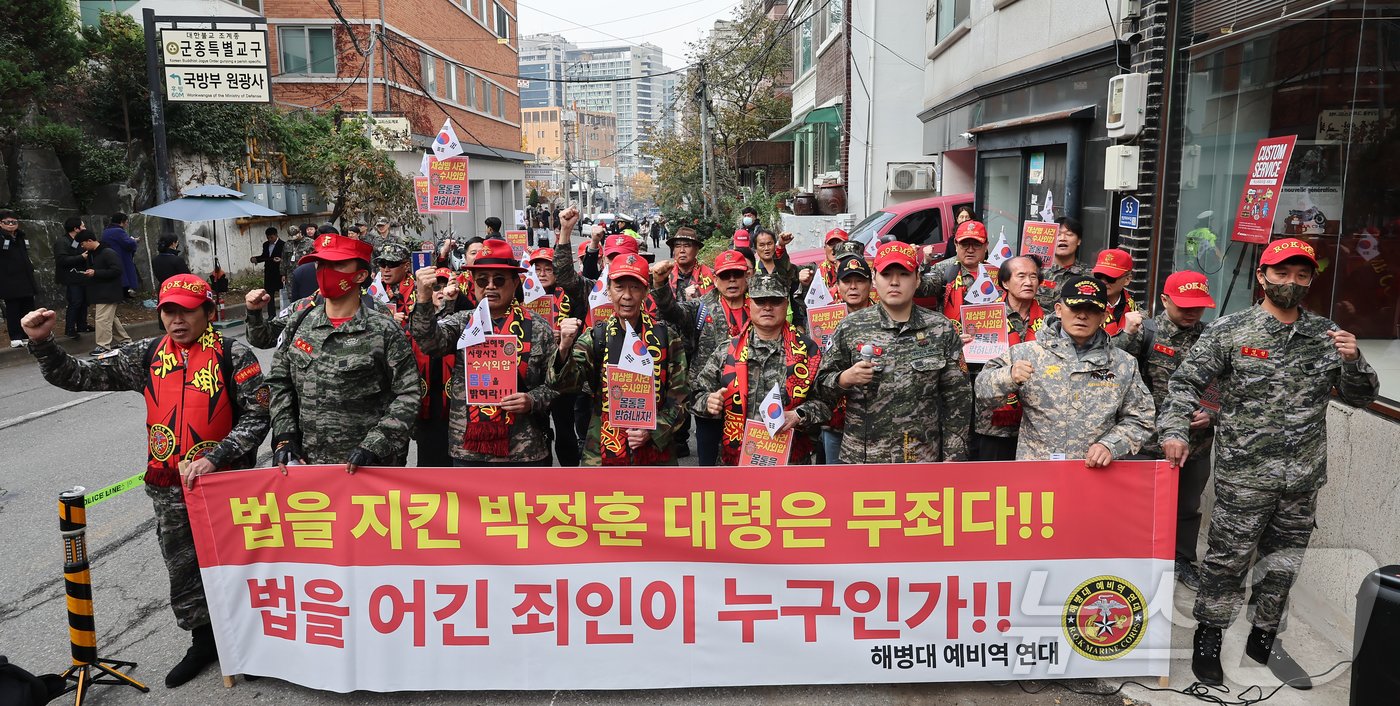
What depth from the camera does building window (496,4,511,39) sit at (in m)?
50.9

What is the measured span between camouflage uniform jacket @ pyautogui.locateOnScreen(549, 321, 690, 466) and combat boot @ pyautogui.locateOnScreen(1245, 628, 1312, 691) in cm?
300

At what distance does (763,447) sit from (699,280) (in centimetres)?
408

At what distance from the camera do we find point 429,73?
122 feet

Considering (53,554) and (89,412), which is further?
(89,412)

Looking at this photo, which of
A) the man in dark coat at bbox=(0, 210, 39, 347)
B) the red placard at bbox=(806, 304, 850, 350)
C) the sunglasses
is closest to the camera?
the sunglasses

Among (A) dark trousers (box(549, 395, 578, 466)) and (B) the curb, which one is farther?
(B) the curb

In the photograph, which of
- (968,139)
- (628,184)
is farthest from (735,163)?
(628,184)

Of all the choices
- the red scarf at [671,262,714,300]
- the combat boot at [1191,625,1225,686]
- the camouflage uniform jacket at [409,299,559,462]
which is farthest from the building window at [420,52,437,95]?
the combat boot at [1191,625,1225,686]

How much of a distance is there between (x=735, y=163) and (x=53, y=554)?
33.1m

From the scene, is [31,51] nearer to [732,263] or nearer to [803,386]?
[732,263]

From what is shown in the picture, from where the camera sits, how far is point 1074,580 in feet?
13.4

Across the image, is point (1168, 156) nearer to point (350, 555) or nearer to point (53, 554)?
point (350, 555)

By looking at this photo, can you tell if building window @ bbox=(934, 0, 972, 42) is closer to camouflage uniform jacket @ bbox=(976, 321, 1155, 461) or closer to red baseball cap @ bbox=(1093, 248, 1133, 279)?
red baseball cap @ bbox=(1093, 248, 1133, 279)

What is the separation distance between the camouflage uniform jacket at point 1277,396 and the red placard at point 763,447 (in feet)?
5.55
